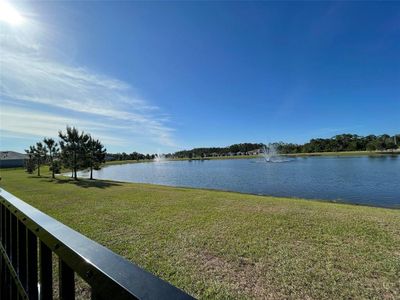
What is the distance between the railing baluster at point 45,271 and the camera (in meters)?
1.25

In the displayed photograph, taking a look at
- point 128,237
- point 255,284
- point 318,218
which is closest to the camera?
point 255,284

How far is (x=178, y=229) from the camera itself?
6.91 m

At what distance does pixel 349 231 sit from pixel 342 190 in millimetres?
14108

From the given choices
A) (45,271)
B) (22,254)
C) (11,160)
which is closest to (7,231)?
(22,254)

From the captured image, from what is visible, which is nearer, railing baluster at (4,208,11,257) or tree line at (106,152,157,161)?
railing baluster at (4,208,11,257)

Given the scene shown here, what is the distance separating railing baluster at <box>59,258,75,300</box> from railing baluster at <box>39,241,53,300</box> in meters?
0.29

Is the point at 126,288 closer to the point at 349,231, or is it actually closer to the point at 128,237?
the point at 128,237

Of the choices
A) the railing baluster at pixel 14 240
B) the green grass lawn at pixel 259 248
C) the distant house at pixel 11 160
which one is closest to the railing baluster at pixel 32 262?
the railing baluster at pixel 14 240

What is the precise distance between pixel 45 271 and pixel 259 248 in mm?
4867

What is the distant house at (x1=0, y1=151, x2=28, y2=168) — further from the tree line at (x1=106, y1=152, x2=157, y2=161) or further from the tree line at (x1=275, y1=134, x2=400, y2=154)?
the tree line at (x1=275, y1=134, x2=400, y2=154)

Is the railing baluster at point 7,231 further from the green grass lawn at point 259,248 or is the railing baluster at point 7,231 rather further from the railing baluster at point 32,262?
the green grass lawn at point 259,248

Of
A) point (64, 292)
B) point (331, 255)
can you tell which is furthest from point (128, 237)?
point (64, 292)

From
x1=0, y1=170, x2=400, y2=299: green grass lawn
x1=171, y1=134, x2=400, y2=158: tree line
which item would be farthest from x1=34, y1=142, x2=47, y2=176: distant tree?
x1=171, y1=134, x2=400, y2=158: tree line

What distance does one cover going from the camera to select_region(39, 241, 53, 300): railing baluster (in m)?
1.25
